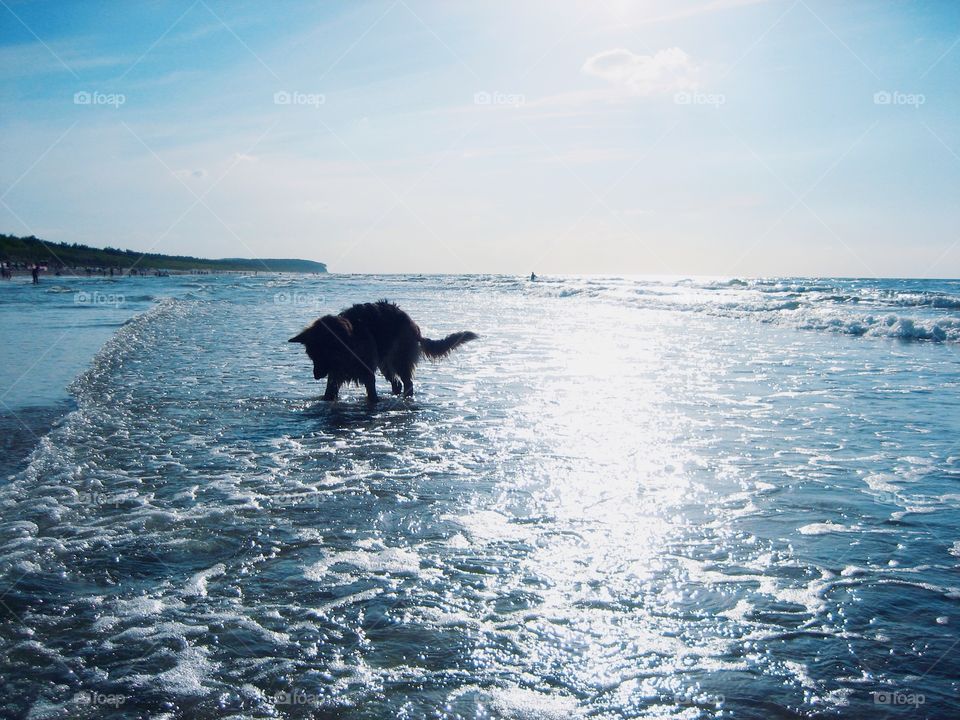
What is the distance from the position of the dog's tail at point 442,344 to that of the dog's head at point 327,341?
1.69 m

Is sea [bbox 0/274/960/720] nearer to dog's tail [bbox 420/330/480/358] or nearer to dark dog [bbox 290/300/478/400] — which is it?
dark dog [bbox 290/300/478/400]

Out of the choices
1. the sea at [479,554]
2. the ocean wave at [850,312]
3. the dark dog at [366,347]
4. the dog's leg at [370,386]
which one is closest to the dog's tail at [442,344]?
the dark dog at [366,347]

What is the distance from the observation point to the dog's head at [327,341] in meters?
9.74

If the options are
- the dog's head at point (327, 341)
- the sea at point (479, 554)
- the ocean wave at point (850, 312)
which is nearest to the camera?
the sea at point (479, 554)

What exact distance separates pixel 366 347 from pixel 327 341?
0.60 metres

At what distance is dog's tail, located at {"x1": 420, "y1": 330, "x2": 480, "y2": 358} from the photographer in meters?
11.4

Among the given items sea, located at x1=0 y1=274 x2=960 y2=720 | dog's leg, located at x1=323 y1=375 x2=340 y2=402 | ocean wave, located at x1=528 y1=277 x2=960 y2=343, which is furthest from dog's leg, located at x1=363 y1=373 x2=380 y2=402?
ocean wave, located at x1=528 y1=277 x2=960 y2=343

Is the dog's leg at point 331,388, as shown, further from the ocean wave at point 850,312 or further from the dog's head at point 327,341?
the ocean wave at point 850,312

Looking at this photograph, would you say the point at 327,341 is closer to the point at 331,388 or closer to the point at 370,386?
the point at 331,388

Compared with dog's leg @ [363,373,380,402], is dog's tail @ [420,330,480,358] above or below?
above

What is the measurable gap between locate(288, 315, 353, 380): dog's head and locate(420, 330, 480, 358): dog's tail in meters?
1.69

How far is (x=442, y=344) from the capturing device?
11586 millimetres

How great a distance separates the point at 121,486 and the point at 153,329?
14380mm

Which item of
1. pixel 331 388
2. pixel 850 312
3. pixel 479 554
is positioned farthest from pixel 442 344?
pixel 850 312
